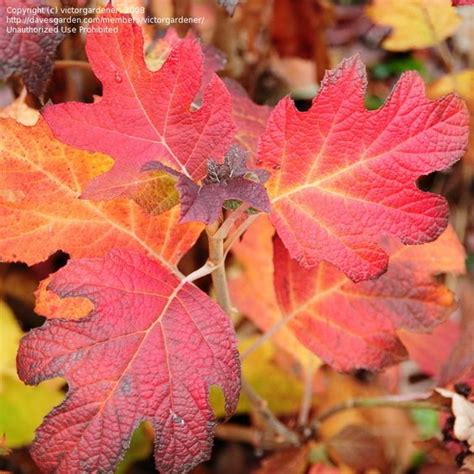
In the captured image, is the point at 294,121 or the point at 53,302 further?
the point at 53,302

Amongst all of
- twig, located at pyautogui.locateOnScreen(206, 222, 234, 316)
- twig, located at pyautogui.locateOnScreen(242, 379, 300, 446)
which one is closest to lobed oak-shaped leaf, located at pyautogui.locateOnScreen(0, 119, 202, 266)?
twig, located at pyautogui.locateOnScreen(206, 222, 234, 316)

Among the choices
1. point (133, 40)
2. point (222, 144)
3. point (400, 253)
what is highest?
point (133, 40)

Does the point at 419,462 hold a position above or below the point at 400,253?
below

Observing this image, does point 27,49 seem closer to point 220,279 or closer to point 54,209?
point 54,209

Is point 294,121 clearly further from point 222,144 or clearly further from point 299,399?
point 299,399

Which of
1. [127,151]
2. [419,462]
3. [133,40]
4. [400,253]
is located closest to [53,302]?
[127,151]

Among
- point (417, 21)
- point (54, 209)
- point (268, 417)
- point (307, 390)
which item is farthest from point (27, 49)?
point (417, 21)

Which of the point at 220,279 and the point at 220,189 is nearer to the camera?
the point at 220,189

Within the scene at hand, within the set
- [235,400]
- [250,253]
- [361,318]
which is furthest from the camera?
[250,253]
